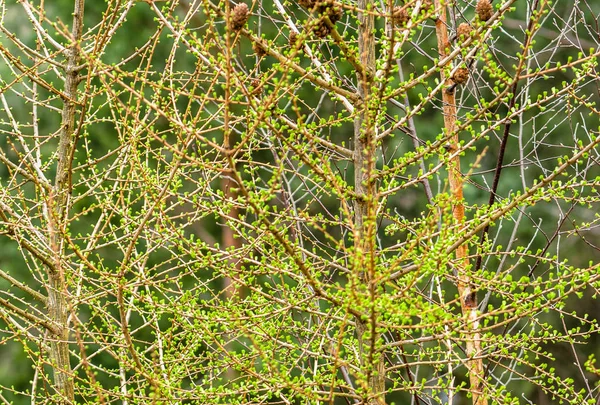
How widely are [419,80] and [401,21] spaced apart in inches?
20.5

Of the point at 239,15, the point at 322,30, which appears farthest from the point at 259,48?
the point at 239,15

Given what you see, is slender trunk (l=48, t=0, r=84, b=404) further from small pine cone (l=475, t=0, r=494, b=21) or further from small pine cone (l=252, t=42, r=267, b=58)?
small pine cone (l=475, t=0, r=494, b=21)

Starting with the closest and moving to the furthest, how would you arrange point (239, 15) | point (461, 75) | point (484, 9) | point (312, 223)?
point (312, 223) → point (239, 15) → point (484, 9) → point (461, 75)

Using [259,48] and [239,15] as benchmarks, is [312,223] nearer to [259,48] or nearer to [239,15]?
[239,15]

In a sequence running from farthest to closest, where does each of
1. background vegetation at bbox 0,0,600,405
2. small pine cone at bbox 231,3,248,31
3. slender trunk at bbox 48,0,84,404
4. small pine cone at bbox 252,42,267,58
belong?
slender trunk at bbox 48,0,84,404, small pine cone at bbox 252,42,267,58, small pine cone at bbox 231,3,248,31, background vegetation at bbox 0,0,600,405

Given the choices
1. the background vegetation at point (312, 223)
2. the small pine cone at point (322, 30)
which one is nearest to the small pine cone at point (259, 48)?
the background vegetation at point (312, 223)

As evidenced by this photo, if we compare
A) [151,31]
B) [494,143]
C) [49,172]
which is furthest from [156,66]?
[494,143]

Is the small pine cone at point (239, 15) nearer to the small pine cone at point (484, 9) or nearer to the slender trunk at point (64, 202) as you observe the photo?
the small pine cone at point (484, 9)

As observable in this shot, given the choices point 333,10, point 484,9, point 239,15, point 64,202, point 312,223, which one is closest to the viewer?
point 312,223

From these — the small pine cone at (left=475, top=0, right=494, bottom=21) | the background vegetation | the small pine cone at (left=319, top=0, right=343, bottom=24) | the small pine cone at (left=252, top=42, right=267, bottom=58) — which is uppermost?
the small pine cone at (left=319, top=0, right=343, bottom=24)

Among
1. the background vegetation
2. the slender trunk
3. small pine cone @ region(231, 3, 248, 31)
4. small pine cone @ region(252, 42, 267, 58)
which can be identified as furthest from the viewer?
the slender trunk

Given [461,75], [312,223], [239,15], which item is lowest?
[312,223]

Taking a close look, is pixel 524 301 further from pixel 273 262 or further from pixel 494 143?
pixel 494 143

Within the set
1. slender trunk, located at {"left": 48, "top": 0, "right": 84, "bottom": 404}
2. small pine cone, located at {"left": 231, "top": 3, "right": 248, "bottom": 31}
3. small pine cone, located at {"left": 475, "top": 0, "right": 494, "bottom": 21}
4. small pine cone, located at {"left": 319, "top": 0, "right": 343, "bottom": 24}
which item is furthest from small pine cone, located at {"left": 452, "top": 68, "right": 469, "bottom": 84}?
slender trunk, located at {"left": 48, "top": 0, "right": 84, "bottom": 404}
